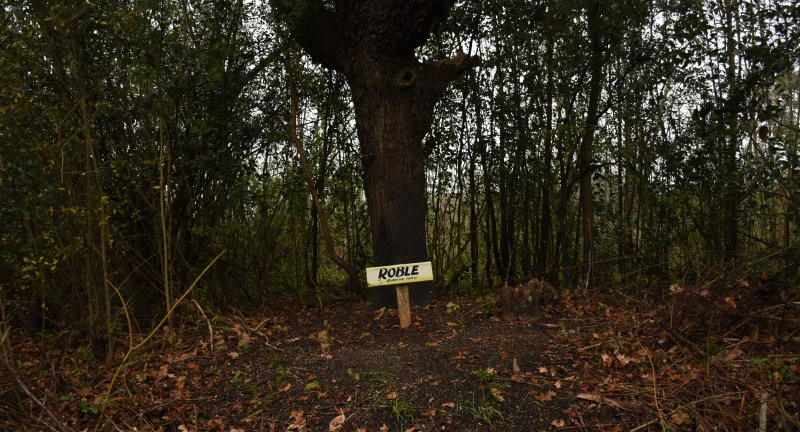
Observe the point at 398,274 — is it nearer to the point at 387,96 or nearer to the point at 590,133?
the point at 387,96

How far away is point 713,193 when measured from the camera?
23.7 feet

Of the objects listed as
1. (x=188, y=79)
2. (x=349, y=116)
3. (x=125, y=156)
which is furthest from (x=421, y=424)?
(x=349, y=116)

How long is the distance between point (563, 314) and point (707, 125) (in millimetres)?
2592

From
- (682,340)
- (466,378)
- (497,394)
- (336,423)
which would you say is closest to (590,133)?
(682,340)

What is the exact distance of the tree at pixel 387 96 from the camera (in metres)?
6.36

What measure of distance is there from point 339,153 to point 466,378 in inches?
195

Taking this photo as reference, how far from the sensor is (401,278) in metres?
6.02

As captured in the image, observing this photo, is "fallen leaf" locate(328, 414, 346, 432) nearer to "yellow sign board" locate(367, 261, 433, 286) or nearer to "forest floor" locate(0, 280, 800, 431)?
A: "forest floor" locate(0, 280, 800, 431)

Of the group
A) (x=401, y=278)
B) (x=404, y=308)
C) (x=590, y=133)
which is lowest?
(x=404, y=308)

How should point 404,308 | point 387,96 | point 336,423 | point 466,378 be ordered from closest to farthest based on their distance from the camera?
1. point 336,423
2. point 466,378
3. point 404,308
4. point 387,96

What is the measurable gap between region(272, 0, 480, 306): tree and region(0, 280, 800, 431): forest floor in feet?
3.71

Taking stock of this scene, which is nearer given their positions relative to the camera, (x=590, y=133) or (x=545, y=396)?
(x=545, y=396)

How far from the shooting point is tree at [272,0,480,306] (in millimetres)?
6359

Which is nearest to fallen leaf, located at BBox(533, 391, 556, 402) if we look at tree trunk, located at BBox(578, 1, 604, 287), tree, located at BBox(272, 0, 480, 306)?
tree, located at BBox(272, 0, 480, 306)
